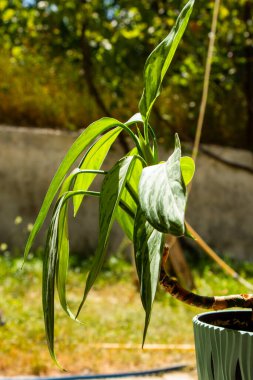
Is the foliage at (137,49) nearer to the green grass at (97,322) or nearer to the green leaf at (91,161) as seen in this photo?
the green grass at (97,322)

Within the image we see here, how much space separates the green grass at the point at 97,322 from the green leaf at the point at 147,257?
1975 millimetres

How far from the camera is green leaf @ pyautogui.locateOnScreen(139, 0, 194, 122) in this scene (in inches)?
52.4

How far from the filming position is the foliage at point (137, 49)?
634 cm

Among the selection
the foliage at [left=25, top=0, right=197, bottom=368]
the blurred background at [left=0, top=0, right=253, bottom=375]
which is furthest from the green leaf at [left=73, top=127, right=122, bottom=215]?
the blurred background at [left=0, top=0, right=253, bottom=375]

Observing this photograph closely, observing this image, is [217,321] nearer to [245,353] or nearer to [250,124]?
[245,353]

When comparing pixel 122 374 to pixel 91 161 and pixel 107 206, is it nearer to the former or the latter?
pixel 91 161

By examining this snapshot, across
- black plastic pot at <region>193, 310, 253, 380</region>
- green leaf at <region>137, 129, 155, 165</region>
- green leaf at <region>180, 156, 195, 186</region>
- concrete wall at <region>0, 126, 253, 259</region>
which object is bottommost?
concrete wall at <region>0, 126, 253, 259</region>

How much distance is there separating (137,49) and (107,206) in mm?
5382

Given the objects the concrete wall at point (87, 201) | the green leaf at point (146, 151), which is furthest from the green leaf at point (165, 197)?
the concrete wall at point (87, 201)

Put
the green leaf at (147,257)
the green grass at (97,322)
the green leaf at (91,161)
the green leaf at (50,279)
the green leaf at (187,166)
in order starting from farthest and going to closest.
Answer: the green grass at (97,322)
the green leaf at (91,161)
the green leaf at (187,166)
the green leaf at (50,279)
the green leaf at (147,257)

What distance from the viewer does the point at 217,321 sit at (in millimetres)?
1379

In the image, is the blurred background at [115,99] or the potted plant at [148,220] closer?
Result: the potted plant at [148,220]

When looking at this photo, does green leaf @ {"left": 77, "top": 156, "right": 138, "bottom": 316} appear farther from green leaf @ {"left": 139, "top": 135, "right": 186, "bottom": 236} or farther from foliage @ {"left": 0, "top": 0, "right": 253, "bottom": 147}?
foliage @ {"left": 0, "top": 0, "right": 253, "bottom": 147}

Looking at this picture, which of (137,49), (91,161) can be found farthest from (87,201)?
(91,161)
